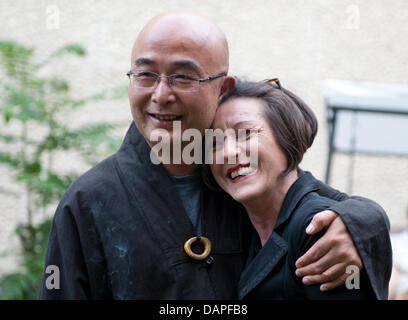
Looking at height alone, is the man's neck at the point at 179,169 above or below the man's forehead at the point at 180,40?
below

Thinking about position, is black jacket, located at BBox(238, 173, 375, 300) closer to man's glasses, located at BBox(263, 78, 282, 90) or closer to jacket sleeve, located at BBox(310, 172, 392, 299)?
jacket sleeve, located at BBox(310, 172, 392, 299)

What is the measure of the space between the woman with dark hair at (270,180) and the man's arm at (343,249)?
64 mm

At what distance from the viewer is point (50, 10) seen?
5336 millimetres

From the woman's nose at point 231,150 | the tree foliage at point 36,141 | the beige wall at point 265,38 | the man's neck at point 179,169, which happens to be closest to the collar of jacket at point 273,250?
the woman's nose at point 231,150

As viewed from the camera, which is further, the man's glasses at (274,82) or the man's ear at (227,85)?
the man's glasses at (274,82)

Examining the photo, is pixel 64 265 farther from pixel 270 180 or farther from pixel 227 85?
pixel 227 85

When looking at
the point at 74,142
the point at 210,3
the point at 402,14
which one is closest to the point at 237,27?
the point at 210,3

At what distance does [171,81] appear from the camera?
175cm

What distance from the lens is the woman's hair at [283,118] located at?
78.3 inches

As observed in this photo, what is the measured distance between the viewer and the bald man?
5.58ft

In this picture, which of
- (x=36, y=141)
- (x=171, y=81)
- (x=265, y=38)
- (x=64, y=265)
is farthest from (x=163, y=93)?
(x=265, y=38)

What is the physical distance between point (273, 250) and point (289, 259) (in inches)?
3.5

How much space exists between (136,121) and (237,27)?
4.19 metres

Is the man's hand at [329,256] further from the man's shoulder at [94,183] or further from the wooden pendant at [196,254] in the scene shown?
the man's shoulder at [94,183]
